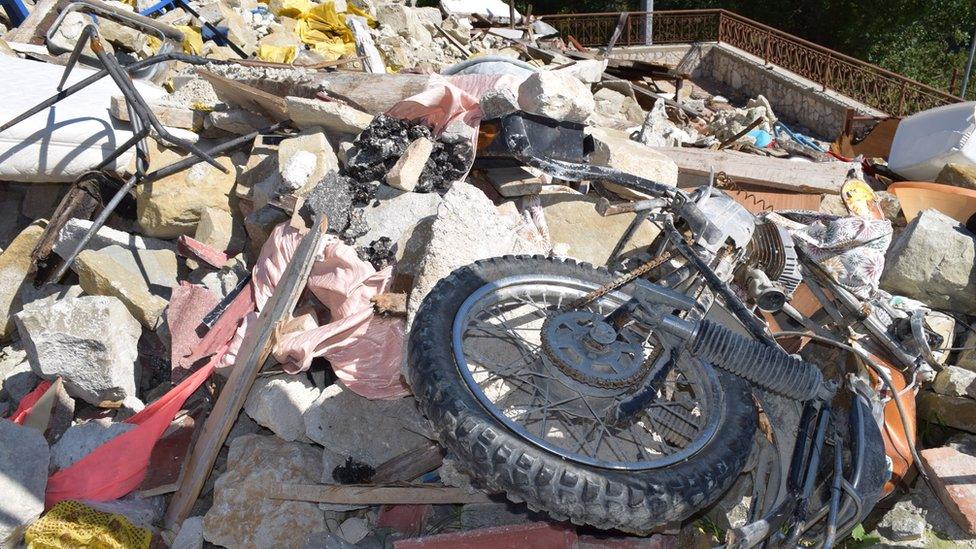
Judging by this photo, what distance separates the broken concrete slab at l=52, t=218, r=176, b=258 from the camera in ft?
14.4

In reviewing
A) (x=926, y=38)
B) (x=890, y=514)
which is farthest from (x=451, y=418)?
(x=926, y=38)

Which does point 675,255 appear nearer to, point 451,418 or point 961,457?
point 451,418

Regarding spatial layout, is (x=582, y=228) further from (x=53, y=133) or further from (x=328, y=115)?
(x=53, y=133)

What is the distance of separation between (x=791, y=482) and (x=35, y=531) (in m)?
3.03

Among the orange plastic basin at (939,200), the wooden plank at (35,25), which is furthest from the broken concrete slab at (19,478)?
the orange plastic basin at (939,200)

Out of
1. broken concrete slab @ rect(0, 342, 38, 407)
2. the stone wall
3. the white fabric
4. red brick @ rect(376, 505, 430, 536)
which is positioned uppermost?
broken concrete slab @ rect(0, 342, 38, 407)

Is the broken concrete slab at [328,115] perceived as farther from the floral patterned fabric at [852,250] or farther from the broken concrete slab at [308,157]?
the floral patterned fabric at [852,250]

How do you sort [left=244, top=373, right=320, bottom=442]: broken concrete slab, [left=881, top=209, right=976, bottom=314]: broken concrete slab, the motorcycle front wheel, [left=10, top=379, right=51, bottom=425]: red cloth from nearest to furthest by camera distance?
the motorcycle front wheel, [left=244, top=373, right=320, bottom=442]: broken concrete slab, [left=10, top=379, right=51, bottom=425]: red cloth, [left=881, top=209, right=976, bottom=314]: broken concrete slab

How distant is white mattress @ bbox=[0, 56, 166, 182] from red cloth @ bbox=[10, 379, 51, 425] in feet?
5.26

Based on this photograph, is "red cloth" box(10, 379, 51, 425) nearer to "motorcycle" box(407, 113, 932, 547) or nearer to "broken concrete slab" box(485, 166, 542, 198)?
"motorcycle" box(407, 113, 932, 547)

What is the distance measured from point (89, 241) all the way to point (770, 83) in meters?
12.6

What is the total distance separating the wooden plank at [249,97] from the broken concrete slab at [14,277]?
149 centimetres

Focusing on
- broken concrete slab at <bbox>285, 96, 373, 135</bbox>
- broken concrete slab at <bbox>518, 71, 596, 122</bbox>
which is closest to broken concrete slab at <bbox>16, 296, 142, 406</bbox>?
broken concrete slab at <bbox>285, 96, 373, 135</bbox>

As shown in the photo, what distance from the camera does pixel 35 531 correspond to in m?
3.04
